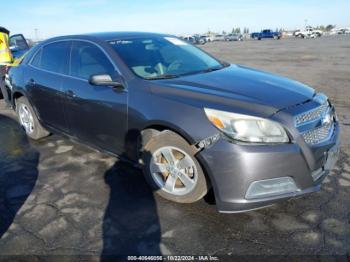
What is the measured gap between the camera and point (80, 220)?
315 centimetres

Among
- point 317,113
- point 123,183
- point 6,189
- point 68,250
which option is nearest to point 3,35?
point 6,189

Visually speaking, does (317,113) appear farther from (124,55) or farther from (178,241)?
(124,55)

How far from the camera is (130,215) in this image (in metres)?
3.19

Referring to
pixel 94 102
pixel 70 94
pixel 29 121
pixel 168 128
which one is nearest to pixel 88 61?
pixel 70 94

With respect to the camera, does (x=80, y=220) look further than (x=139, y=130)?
No

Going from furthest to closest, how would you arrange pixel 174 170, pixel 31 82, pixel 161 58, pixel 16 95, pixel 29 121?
pixel 16 95, pixel 29 121, pixel 31 82, pixel 161 58, pixel 174 170

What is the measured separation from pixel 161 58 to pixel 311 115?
1871mm

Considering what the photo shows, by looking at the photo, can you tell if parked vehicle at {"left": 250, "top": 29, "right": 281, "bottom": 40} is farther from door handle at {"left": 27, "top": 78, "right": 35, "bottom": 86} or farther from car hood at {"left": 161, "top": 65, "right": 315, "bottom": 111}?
car hood at {"left": 161, "top": 65, "right": 315, "bottom": 111}

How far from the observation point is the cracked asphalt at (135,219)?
107 inches

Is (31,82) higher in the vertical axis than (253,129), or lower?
higher

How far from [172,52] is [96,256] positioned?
8.55 ft

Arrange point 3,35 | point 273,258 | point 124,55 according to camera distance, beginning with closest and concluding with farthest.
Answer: point 273,258 → point 124,55 → point 3,35

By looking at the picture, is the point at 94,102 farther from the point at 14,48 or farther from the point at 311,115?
the point at 14,48

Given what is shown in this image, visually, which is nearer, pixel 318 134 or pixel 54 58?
pixel 318 134
